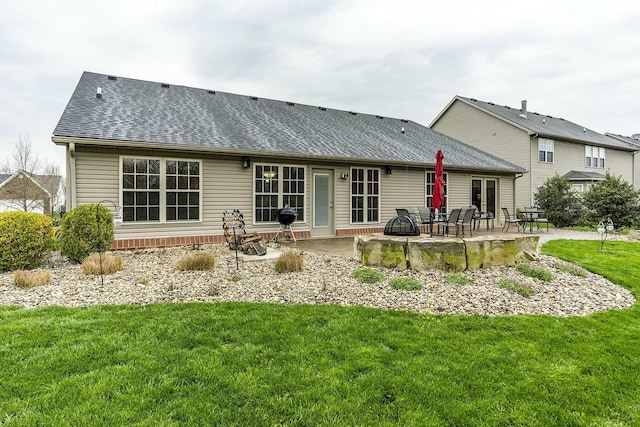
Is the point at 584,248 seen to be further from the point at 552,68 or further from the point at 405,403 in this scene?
the point at 552,68

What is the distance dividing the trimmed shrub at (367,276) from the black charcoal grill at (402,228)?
1.48m

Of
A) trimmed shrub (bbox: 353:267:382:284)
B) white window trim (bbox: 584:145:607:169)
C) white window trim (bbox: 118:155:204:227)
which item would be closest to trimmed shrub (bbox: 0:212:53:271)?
white window trim (bbox: 118:155:204:227)

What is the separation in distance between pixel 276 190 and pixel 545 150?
16635 mm

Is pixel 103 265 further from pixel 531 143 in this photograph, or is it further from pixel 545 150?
pixel 545 150

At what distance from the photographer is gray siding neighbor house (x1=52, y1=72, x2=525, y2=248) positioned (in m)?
7.82

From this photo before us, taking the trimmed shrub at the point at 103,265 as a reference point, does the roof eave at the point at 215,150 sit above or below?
above

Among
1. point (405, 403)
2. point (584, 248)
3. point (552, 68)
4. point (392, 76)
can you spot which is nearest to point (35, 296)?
point (405, 403)

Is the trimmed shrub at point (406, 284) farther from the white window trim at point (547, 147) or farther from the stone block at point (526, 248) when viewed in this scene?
the white window trim at point (547, 147)

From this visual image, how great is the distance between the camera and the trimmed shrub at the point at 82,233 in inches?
246

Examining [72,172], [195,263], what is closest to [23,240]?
[72,172]

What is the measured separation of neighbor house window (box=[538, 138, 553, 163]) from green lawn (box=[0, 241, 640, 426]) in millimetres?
17406

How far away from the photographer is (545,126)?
2045 cm

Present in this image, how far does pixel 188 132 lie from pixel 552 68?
2107 cm

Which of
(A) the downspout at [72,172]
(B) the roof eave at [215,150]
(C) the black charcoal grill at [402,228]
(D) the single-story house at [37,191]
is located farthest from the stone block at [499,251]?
(D) the single-story house at [37,191]
